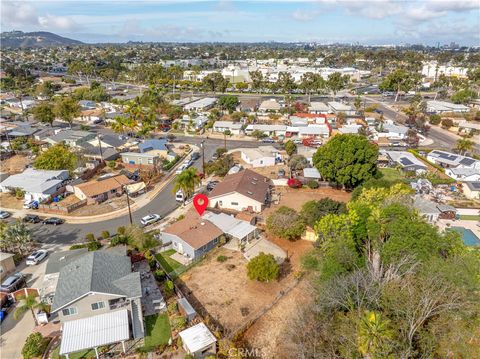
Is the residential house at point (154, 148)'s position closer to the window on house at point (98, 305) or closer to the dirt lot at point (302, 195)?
the dirt lot at point (302, 195)

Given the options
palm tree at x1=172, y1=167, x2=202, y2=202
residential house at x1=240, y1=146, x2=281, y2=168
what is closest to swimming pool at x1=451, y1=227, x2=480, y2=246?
residential house at x1=240, y1=146, x2=281, y2=168

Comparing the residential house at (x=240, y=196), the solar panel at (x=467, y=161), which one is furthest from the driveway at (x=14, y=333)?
the solar panel at (x=467, y=161)

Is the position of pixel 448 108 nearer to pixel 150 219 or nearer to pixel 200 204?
pixel 200 204

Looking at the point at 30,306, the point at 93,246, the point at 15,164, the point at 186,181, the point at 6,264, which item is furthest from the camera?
the point at 15,164

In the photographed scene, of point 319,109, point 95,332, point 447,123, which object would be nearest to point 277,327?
point 95,332

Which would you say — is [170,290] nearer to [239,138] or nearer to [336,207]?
[336,207]

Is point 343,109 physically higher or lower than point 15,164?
higher

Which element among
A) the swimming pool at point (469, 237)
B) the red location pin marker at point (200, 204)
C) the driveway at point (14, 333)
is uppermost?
the red location pin marker at point (200, 204)
